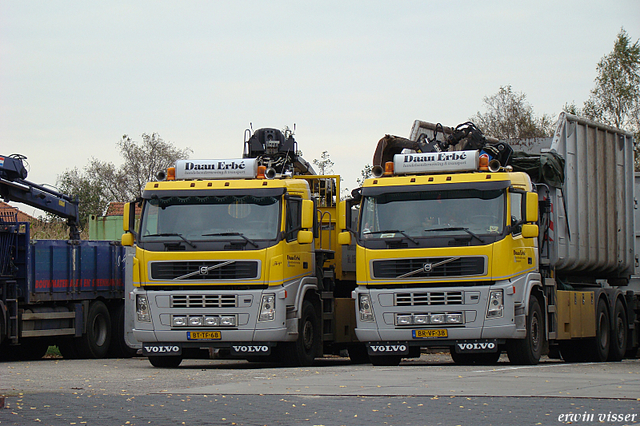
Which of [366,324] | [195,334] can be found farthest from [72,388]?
[366,324]

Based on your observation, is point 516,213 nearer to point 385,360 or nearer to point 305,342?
point 385,360

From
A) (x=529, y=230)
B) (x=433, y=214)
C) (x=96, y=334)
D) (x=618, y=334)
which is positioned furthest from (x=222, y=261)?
(x=618, y=334)

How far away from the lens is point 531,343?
16.0 meters

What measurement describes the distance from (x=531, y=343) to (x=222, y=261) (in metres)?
5.14

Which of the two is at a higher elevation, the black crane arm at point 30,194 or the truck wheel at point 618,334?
the black crane arm at point 30,194

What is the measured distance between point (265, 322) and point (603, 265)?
8.02 m

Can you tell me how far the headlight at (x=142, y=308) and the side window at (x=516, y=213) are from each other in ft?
19.6

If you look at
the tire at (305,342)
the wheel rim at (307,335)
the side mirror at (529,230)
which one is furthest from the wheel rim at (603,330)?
the wheel rim at (307,335)

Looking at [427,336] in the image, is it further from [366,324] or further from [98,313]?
[98,313]

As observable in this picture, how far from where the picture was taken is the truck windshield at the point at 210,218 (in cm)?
1593

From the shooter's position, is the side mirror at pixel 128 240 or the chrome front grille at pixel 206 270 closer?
the chrome front grille at pixel 206 270

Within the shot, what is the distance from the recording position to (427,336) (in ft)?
51.3

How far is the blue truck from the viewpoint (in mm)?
19156

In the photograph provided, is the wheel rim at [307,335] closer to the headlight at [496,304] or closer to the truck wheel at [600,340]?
the headlight at [496,304]
